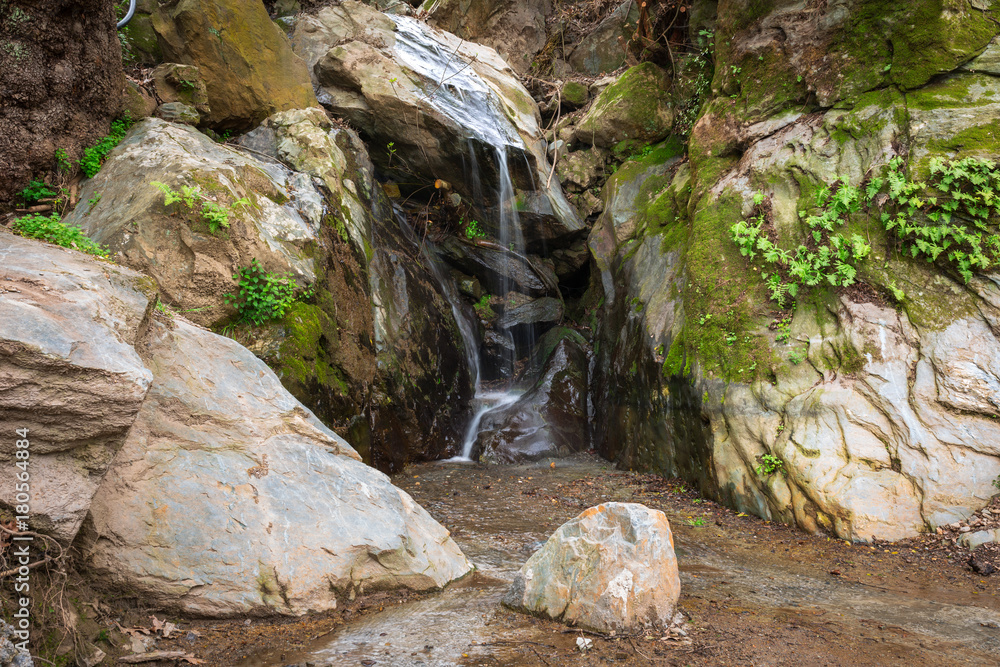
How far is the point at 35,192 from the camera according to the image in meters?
5.10

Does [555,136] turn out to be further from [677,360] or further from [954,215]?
[954,215]

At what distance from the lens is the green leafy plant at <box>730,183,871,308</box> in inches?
217

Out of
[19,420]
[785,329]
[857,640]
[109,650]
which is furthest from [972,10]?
[109,650]

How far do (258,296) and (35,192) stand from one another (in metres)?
2.20

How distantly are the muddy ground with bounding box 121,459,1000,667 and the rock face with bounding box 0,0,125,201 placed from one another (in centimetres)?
466

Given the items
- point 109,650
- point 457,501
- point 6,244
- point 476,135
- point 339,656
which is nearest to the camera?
point 109,650

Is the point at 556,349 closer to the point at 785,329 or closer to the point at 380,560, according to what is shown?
the point at 785,329

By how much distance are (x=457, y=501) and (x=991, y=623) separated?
4462 millimetres

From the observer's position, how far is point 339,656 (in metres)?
2.80

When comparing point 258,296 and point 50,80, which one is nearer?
point 50,80

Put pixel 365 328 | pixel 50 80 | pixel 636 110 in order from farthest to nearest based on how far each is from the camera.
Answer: pixel 636 110, pixel 365 328, pixel 50 80

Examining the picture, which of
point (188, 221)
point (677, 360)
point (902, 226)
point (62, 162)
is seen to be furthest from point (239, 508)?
point (902, 226)

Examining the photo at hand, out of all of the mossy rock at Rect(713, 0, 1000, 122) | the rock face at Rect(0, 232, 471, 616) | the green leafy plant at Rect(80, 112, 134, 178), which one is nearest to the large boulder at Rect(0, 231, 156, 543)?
the rock face at Rect(0, 232, 471, 616)

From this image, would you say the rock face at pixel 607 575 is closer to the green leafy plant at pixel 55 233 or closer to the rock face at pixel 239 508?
the rock face at pixel 239 508
